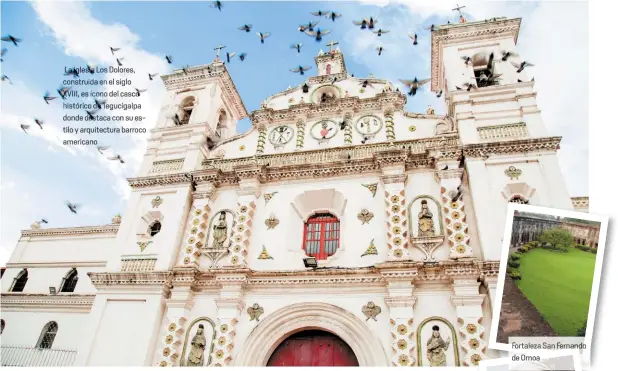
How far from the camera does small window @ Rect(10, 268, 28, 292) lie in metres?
16.4

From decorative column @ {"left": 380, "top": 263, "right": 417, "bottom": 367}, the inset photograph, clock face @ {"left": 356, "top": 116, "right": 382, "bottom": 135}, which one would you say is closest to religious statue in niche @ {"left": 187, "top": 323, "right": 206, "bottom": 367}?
decorative column @ {"left": 380, "top": 263, "right": 417, "bottom": 367}

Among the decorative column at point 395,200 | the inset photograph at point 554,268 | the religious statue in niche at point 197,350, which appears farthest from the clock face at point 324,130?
the inset photograph at point 554,268

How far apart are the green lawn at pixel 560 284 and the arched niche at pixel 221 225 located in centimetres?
817

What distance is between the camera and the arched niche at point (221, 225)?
1251 cm

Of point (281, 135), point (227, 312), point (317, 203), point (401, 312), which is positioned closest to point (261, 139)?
point (281, 135)

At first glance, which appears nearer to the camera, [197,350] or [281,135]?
[197,350]

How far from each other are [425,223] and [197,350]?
7011mm

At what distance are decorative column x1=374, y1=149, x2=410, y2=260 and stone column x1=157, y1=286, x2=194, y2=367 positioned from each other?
228 inches

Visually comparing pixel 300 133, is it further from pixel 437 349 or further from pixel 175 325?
pixel 437 349

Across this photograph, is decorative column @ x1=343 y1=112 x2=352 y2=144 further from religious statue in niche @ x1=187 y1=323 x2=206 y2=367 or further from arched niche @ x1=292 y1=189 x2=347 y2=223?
religious statue in niche @ x1=187 y1=323 x2=206 y2=367

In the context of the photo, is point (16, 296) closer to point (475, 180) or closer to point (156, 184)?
point (156, 184)

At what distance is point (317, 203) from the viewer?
43.1 ft

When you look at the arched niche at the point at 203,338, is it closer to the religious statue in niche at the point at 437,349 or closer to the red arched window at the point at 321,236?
the red arched window at the point at 321,236

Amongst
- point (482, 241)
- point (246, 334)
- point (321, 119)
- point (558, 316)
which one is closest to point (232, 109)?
point (321, 119)
